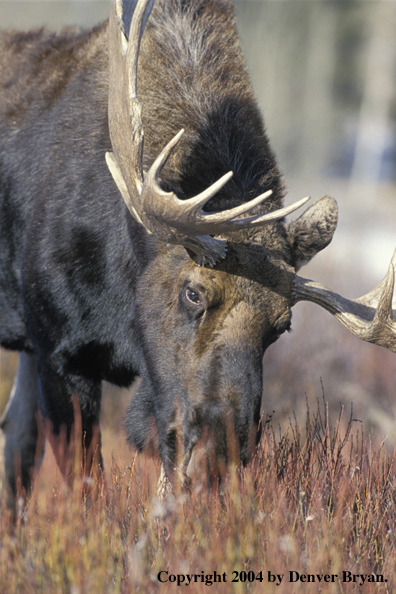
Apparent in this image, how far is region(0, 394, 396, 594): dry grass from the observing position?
90.0 inches

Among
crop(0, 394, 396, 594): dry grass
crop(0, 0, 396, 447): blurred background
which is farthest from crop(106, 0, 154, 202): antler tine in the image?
crop(0, 0, 396, 447): blurred background

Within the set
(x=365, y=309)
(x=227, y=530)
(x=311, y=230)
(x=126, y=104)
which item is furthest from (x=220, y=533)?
(x=126, y=104)

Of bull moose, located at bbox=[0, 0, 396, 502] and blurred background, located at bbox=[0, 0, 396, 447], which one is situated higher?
blurred background, located at bbox=[0, 0, 396, 447]

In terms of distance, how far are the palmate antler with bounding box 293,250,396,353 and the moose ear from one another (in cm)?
17

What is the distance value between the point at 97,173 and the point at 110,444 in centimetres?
387

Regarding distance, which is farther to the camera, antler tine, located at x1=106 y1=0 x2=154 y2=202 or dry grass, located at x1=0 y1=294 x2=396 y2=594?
antler tine, located at x1=106 y1=0 x2=154 y2=202

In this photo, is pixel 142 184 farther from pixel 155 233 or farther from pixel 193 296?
pixel 193 296

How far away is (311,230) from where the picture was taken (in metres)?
3.33

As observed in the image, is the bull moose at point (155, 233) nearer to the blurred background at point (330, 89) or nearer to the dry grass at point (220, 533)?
the dry grass at point (220, 533)

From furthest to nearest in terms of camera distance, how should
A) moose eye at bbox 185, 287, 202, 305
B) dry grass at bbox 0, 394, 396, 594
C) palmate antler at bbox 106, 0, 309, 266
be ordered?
moose eye at bbox 185, 287, 202, 305, palmate antler at bbox 106, 0, 309, 266, dry grass at bbox 0, 394, 396, 594

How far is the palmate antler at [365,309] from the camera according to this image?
3.00 meters

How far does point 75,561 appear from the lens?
228 cm

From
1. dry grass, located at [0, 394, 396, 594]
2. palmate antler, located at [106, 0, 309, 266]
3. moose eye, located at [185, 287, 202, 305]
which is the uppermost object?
palmate antler, located at [106, 0, 309, 266]

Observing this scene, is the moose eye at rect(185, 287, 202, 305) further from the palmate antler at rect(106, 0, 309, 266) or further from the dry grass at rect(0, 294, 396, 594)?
the dry grass at rect(0, 294, 396, 594)
